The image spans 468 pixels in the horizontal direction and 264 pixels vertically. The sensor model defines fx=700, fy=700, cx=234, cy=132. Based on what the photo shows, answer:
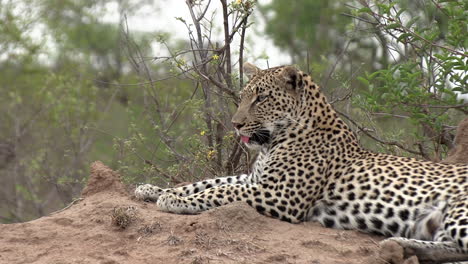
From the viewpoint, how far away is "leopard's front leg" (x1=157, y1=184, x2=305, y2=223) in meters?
7.25

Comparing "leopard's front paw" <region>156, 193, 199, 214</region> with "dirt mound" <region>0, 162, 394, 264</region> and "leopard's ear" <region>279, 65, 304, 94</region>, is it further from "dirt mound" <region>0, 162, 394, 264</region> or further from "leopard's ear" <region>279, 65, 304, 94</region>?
"leopard's ear" <region>279, 65, 304, 94</region>

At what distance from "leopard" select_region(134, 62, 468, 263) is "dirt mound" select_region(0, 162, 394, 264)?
0.24 metres

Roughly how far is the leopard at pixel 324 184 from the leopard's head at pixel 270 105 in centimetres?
1

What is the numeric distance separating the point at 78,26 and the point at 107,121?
3792 mm

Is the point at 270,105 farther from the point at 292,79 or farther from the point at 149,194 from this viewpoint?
the point at 149,194

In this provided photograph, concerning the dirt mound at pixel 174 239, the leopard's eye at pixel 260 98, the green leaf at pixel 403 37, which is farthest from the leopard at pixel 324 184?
the green leaf at pixel 403 37

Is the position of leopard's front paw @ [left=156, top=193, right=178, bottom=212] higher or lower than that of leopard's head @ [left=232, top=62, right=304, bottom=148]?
lower

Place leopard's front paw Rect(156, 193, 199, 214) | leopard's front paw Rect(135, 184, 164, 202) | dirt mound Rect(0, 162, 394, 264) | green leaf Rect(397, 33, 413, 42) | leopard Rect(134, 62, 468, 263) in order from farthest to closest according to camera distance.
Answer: leopard's front paw Rect(135, 184, 164, 202) → green leaf Rect(397, 33, 413, 42) → leopard's front paw Rect(156, 193, 199, 214) → leopard Rect(134, 62, 468, 263) → dirt mound Rect(0, 162, 394, 264)

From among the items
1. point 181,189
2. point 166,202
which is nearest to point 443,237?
point 166,202

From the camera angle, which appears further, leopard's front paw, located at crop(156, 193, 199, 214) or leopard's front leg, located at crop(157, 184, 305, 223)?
leopard's front paw, located at crop(156, 193, 199, 214)

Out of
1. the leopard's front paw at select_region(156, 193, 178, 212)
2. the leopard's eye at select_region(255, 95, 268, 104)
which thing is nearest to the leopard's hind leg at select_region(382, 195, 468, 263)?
the leopard's eye at select_region(255, 95, 268, 104)

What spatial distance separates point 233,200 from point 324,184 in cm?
101

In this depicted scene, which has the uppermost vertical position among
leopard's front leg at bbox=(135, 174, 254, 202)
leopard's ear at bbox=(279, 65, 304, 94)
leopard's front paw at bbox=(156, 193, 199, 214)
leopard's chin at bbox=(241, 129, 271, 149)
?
leopard's ear at bbox=(279, 65, 304, 94)

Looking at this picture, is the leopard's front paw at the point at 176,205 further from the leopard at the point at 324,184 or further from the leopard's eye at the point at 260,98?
the leopard's eye at the point at 260,98
